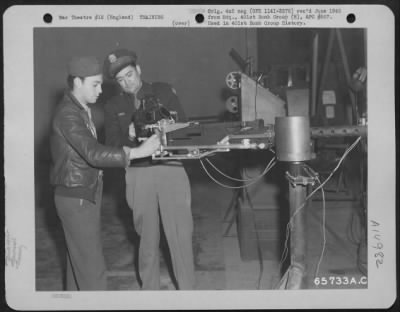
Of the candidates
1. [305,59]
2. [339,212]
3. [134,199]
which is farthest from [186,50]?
[305,59]

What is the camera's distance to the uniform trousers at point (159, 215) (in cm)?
222

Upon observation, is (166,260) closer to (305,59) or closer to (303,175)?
(303,175)

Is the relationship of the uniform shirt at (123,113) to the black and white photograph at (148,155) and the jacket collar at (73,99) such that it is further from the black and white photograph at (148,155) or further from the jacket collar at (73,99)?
the jacket collar at (73,99)

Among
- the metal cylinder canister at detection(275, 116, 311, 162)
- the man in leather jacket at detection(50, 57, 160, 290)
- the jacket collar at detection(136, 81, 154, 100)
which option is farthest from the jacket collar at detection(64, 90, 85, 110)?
the metal cylinder canister at detection(275, 116, 311, 162)

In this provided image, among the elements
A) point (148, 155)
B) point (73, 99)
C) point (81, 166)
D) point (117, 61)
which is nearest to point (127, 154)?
point (148, 155)

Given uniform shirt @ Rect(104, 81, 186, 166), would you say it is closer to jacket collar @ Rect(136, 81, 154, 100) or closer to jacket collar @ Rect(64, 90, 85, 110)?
jacket collar @ Rect(136, 81, 154, 100)

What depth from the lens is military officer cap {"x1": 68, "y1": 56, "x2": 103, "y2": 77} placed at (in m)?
2.16

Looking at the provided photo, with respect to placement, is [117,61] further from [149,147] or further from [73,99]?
[149,147]

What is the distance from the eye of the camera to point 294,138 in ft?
6.11

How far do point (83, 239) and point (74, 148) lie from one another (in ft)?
1.27

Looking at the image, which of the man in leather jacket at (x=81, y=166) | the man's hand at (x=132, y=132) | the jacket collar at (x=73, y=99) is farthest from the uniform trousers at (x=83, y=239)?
the jacket collar at (x=73, y=99)

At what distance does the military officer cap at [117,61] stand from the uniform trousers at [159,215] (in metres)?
0.44

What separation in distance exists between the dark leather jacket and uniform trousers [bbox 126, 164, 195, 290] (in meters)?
0.19

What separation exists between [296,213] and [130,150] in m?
0.70
